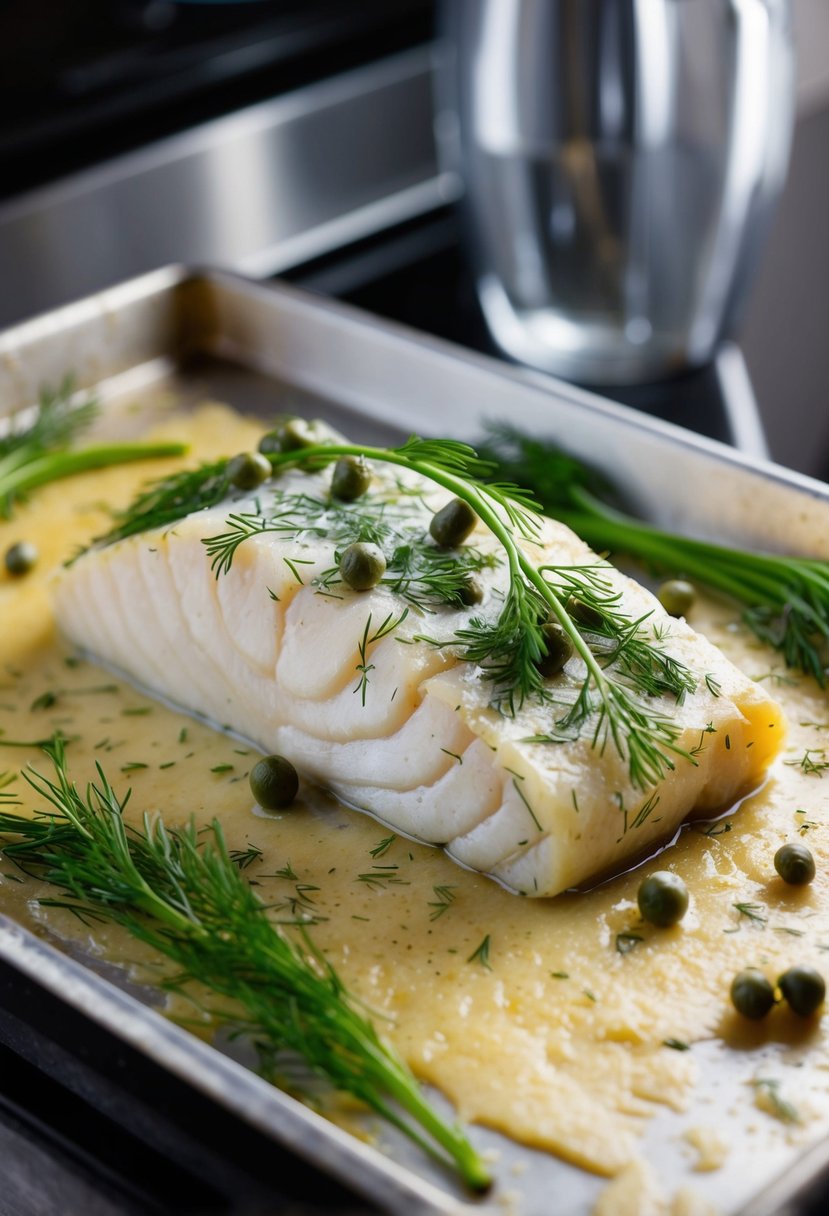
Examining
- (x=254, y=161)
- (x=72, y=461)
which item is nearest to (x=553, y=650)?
(x=72, y=461)

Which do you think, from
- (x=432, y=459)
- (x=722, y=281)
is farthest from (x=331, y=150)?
(x=432, y=459)

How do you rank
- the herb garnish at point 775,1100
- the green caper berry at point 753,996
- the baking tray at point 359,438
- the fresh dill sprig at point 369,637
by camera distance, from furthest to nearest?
the fresh dill sprig at point 369,637 < the green caper berry at point 753,996 < the herb garnish at point 775,1100 < the baking tray at point 359,438

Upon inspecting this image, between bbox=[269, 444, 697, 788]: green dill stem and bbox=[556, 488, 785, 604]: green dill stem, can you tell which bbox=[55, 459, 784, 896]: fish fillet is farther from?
bbox=[556, 488, 785, 604]: green dill stem

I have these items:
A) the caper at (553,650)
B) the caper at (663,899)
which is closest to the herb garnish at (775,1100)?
the caper at (663,899)

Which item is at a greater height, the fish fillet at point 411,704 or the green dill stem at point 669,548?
the fish fillet at point 411,704

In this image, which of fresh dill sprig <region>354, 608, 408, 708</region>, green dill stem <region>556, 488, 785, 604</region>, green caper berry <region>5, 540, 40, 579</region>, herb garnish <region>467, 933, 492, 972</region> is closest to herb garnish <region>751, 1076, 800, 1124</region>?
herb garnish <region>467, 933, 492, 972</region>

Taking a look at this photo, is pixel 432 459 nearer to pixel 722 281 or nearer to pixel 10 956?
pixel 10 956

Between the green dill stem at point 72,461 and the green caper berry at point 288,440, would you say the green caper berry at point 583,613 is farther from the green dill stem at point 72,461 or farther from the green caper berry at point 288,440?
the green dill stem at point 72,461
